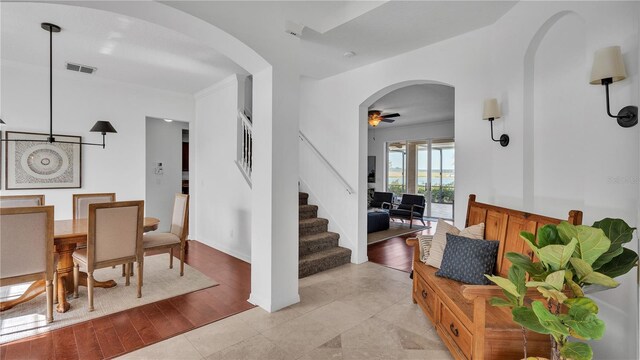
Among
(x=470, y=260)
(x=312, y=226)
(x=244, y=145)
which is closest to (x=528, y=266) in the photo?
(x=470, y=260)

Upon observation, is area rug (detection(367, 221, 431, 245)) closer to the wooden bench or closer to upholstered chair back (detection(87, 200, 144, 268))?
the wooden bench

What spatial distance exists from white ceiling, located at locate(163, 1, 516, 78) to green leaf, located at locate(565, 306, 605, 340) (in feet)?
8.35

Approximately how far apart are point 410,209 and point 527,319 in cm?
620

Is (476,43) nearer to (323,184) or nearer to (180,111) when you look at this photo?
Result: (323,184)

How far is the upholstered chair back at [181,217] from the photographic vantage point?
3822 millimetres

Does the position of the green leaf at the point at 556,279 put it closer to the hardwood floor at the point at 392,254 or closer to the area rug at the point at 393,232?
the hardwood floor at the point at 392,254

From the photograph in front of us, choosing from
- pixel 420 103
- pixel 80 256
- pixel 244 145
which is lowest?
pixel 80 256

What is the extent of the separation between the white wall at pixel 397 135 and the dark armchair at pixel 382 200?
4.02ft

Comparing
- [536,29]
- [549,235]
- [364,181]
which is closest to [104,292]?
[364,181]

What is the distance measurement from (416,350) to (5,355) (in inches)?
118

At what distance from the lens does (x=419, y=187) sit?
9.17 meters

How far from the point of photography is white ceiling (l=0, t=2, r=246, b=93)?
9.25 ft

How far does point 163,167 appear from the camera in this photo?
5.93 meters

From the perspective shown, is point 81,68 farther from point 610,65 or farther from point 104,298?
point 610,65
